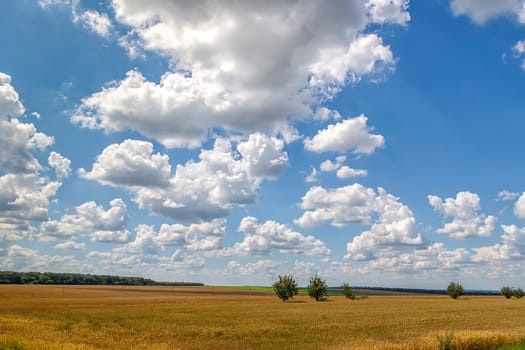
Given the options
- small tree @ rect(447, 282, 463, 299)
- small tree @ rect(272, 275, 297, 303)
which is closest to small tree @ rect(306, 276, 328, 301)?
small tree @ rect(272, 275, 297, 303)

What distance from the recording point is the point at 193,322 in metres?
48.5

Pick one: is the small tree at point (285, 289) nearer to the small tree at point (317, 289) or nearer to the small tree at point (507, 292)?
the small tree at point (317, 289)

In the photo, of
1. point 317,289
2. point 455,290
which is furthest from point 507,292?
point 317,289

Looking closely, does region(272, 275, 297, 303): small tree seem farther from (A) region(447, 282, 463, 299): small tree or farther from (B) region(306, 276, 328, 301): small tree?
(A) region(447, 282, 463, 299): small tree

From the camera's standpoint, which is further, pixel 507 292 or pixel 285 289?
pixel 507 292

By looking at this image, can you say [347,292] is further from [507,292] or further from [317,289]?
[507,292]

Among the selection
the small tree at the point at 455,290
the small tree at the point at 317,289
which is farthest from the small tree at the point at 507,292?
the small tree at the point at 317,289

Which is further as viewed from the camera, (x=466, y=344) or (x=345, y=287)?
(x=345, y=287)

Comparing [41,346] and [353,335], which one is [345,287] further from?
[41,346]

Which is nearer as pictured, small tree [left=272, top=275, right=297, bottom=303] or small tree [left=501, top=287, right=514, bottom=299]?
small tree [left=272, top=275, right=297, bottom=303]

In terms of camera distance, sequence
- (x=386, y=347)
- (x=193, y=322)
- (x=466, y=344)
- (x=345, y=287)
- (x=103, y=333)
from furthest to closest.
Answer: (x=345, y=287) < (x=193, y=322) < (x=103, y=333) < (x=466, y=344) < (x=386, y=347)

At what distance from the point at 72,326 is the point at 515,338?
40.1 meters

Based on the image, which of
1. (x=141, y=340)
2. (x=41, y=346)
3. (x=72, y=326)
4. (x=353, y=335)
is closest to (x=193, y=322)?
(x=72, y=326)

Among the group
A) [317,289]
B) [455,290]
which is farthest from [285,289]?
[455,290]
